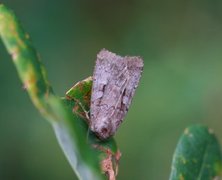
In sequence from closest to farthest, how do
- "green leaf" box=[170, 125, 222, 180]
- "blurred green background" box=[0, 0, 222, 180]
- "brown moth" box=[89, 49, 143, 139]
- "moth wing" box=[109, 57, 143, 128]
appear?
"green leaf" box=[170, 125, 222, 180]
"brown moth" box=[89, 49, 143, 139]
"moth wing" box=[109, 57, 143, 128]
"blurred green background" box=[0, 0, 222, 180]

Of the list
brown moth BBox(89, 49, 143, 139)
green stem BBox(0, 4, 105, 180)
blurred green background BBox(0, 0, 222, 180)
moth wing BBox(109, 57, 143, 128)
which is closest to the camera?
green stem BBox(0, 4, 105, 180)

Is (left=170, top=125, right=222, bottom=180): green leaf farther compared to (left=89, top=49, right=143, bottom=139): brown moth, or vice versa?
(left=89, top=49, right=143, bottom=139): brown moth

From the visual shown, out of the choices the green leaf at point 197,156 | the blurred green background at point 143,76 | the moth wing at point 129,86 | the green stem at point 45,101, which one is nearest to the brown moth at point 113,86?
the moth wing at point 129,86

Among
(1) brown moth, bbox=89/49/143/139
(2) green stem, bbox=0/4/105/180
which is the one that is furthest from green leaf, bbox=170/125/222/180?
(2) green stem, bbox=0/4/105/180

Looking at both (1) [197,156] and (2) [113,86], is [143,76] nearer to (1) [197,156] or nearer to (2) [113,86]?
(2) [113,86]

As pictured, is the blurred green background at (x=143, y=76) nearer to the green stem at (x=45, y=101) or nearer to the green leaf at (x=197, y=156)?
the green leaf at (x=197, y=156)

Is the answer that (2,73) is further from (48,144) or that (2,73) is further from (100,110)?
(100,110)

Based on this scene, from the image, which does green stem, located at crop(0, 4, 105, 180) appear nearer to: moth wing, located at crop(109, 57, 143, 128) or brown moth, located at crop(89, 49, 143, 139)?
brown moth, located at crop(89, 49, 143, 139)
